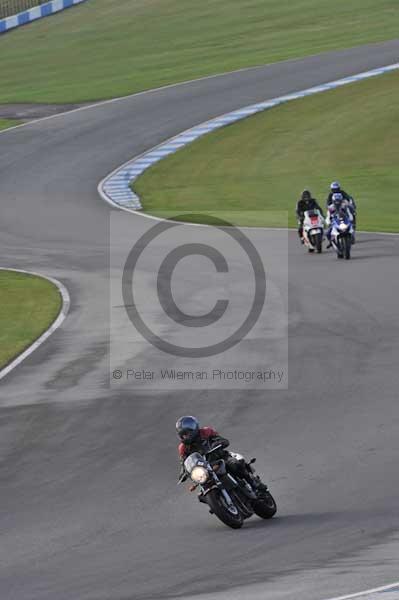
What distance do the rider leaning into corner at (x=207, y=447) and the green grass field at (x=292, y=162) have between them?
74.2ft

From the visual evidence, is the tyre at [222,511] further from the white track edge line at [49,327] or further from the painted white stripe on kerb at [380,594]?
the white track edge line at [49,327]

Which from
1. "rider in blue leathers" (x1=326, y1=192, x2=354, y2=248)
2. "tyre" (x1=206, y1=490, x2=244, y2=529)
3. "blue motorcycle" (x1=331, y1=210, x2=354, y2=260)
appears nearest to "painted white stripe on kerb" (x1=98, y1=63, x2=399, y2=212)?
"rider in blue leathers" (x1=326, y1=192, x2=354, y2=248)

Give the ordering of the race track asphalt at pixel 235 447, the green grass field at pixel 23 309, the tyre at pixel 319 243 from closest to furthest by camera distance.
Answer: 1. the race track asphalt at pixel 235 447
2. the green grass field at pixel 23 309
3. the tyre at pixel 319 243

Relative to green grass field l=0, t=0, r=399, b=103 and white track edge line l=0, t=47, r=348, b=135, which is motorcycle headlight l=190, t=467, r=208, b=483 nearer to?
white track edge line l=0, t=47, r=348, b=135

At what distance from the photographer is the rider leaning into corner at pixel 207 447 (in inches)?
474

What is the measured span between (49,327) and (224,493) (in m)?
12.1

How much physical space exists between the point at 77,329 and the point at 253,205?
56.1 feet

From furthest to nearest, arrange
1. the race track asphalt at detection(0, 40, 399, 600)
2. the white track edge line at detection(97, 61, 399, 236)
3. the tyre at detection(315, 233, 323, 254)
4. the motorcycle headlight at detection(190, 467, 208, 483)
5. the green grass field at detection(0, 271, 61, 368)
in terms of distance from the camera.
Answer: the white track edge line at detection(97, 61, 399, 236) → the tyre at detection(315, 233, 323, 254) → the green grass field at detection(0, 271, 61, 368) → the motorcycle headlight at detection(190, 467, 208, 483) → the race track asphalt at detection(0, 40, 399, 600)

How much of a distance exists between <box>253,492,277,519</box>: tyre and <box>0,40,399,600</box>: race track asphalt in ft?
0.35

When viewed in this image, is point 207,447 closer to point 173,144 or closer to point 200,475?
point 200,475

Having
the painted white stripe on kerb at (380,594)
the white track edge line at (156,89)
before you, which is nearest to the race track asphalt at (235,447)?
the painted white stripe on kerb at (380,594)

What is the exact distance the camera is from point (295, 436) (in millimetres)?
14930

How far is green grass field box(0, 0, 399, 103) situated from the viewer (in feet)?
212

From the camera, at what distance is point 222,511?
11.7m
